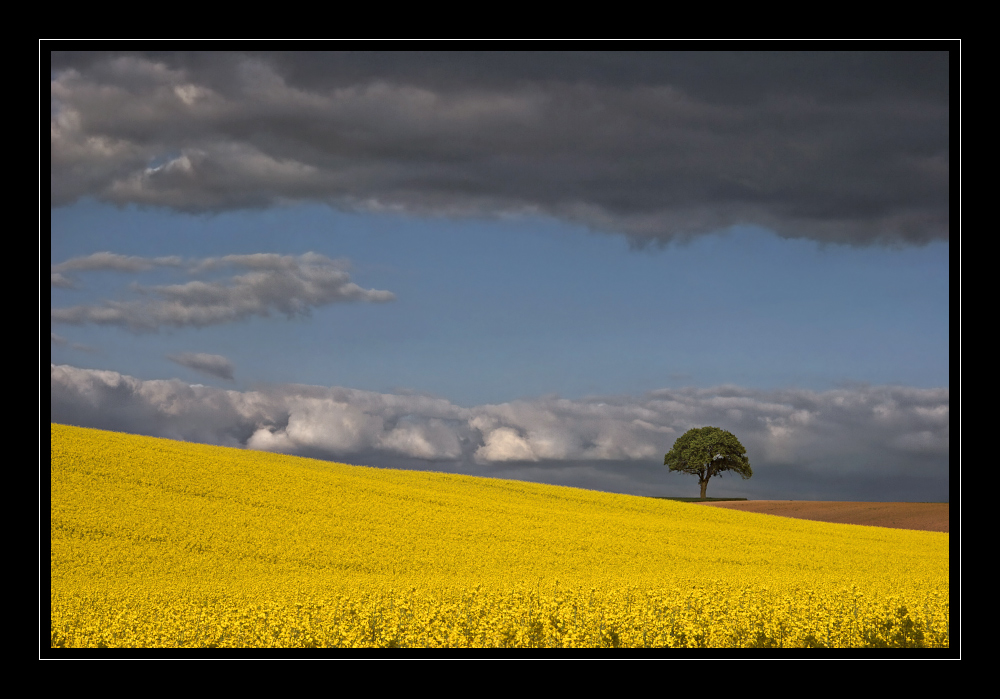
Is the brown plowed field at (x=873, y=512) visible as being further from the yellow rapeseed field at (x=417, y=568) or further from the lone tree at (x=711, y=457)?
the lone tree at (x=711, y=457)

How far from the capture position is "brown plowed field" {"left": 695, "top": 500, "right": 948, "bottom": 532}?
3316 centimetres

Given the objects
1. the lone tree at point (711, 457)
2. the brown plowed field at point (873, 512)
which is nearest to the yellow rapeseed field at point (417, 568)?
the brown plowed field at point (873, 512)

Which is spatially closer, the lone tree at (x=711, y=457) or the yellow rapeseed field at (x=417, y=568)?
the yellow rapeseed field at (x=417, y=568)

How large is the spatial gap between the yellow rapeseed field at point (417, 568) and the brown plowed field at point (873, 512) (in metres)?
7.78

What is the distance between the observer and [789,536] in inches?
904

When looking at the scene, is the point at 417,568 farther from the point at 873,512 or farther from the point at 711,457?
the point at 711,457

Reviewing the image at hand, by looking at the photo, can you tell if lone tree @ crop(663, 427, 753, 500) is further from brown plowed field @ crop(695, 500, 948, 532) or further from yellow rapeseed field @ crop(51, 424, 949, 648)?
yellow rapeseed field @ crop(51, 424, 949, 648)

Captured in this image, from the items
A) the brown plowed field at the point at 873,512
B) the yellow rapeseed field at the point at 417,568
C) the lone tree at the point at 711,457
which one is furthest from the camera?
the lone tree at the point at 711,457

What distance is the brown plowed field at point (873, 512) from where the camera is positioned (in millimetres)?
33156
